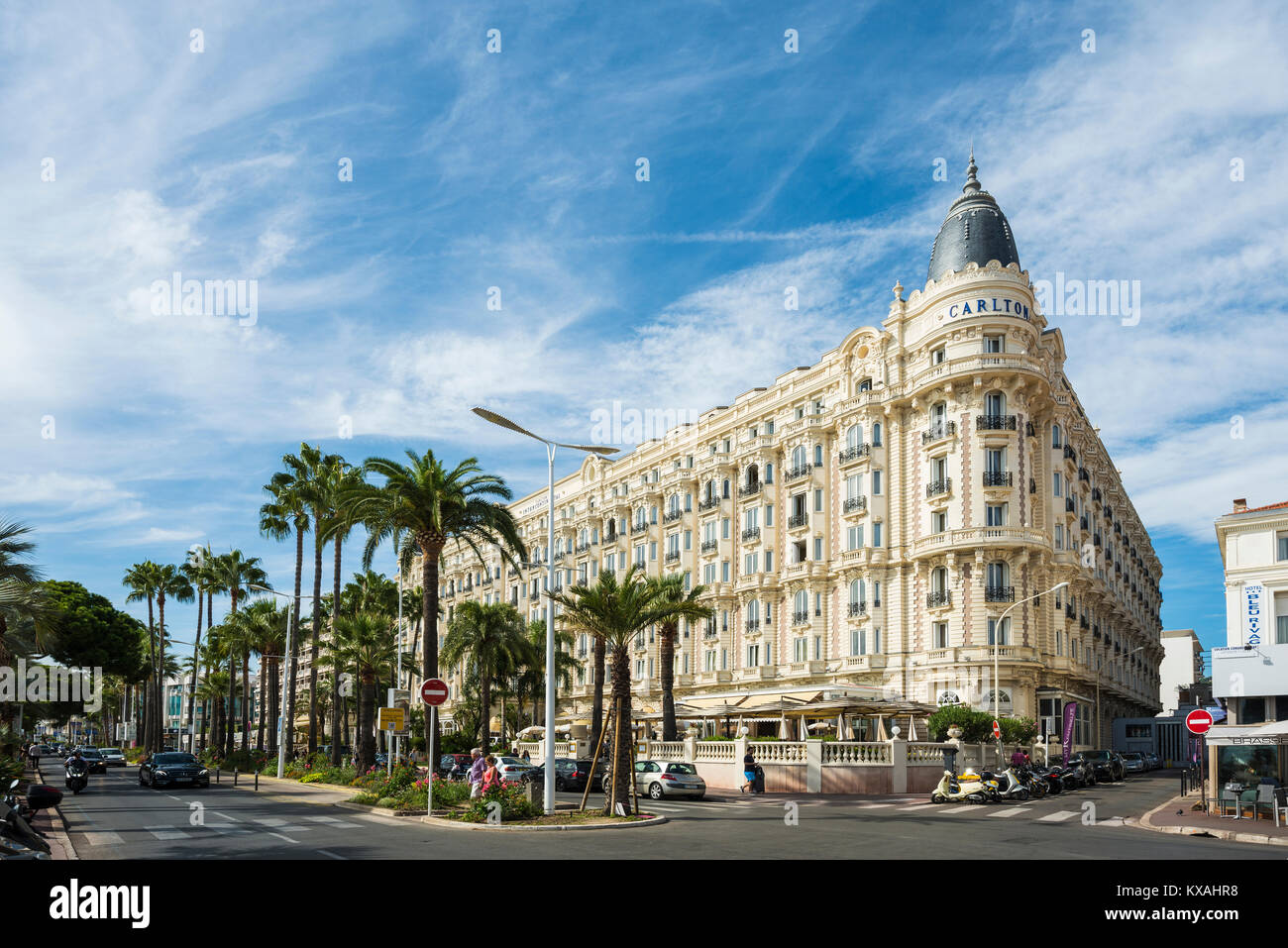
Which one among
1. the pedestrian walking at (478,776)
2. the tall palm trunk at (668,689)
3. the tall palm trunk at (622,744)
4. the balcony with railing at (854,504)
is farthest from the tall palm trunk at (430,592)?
the balcony with railing at (854,504)

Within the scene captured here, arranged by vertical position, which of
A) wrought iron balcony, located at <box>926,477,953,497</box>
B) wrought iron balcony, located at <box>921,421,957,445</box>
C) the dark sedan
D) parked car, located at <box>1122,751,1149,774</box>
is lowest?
parked car, located at <box>1122,751,1149,774</box>

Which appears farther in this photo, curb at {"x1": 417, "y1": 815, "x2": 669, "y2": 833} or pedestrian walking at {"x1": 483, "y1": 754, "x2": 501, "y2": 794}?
pedestrian walking at {"x1": 483, "y1": 754, "x2": 501, "y2": 794}

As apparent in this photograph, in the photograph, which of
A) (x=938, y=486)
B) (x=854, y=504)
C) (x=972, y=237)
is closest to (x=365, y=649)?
(x=854, y=504)

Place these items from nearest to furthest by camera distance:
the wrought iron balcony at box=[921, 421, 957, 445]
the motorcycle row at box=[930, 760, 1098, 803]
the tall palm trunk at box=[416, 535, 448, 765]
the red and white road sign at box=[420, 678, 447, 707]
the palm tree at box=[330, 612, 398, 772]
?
the red and white road sign at box=[420, 678, 447, 707] → the tall palm trunk at box=[416, 535, 448, 765] → the motorcycle row at box=[930, 760, 1098, 803] → the palm tree at box=[330, 612, 398, 772] → the wrought iron balcony at box=[921, 421, 957, 445]

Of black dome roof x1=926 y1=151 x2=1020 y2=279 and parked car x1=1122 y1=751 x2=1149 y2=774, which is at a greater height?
black dome roof x1=926 y1=151 x2=1020 y2=279

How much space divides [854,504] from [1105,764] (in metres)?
18.9

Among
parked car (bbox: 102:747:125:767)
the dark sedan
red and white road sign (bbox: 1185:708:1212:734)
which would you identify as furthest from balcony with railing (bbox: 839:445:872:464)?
parked car (bbox: 102:747:125:767)

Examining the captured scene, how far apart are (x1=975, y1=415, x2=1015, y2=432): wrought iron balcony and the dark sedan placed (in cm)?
3980

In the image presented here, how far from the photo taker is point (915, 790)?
1495 inches

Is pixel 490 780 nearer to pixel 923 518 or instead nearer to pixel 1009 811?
pixel 1009 811

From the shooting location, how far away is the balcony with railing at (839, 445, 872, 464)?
59.4 m

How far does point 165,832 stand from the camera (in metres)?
21.4

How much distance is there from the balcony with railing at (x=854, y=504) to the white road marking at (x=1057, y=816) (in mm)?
30315

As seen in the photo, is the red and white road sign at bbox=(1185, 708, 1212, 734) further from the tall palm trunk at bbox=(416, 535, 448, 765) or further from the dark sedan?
the dark sedan
